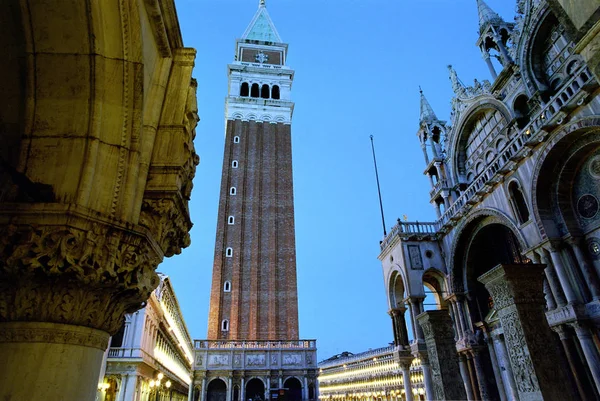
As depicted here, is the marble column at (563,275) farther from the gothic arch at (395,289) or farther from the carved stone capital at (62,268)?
the carved stone capital at (62,268)

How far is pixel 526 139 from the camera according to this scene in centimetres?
1410

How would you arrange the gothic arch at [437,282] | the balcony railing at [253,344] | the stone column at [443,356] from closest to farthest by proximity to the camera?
the stone column at [443,356] → the gothic arch at [437,282] → the balcony railing at [253,344]

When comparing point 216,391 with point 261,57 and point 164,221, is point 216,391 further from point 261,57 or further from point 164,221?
point 261,57

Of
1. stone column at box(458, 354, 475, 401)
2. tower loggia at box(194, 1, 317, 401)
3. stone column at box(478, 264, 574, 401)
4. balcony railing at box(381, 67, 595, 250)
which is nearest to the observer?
stone column at box(478, 264, 574, 401)

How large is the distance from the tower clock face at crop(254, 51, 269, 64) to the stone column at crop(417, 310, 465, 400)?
4946 centimetres

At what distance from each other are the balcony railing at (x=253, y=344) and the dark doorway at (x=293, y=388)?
2.72 m

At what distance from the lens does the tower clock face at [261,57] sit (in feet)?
182

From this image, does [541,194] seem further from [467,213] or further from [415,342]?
[415,342]

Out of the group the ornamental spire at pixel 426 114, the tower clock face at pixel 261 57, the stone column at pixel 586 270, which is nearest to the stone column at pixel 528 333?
the stone column at pixel 586 270

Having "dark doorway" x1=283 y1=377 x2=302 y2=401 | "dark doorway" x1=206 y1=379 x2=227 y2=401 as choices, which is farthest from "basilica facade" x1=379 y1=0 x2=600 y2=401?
"dark doorway" x1=206 y1=379 x2=227 y2=401

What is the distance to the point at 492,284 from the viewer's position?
8727 mm

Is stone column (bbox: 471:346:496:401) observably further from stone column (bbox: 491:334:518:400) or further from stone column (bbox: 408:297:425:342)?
stone column (bbox: 408:297:425:342)

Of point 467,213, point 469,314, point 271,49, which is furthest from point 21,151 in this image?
point 271,49

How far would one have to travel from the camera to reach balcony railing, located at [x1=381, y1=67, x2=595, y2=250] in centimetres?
1181
